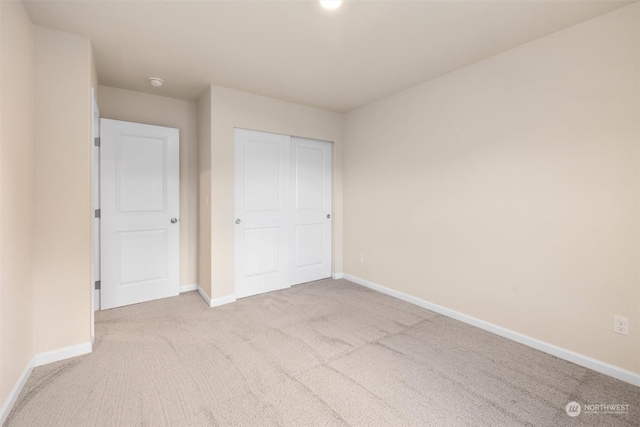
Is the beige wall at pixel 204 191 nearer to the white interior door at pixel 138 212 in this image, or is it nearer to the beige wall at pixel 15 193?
the white interior door at pixel 138 212

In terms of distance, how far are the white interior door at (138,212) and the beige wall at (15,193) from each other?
114cm

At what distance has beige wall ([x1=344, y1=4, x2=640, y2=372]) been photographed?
6.43ft

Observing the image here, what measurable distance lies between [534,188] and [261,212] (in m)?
2.77

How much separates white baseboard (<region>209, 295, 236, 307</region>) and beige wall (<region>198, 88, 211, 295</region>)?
120 mm

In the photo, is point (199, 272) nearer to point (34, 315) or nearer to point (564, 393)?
point (34, 315)

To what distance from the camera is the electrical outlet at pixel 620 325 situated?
1.95 m

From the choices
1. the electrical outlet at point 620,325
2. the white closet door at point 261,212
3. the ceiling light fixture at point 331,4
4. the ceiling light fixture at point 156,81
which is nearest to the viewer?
the ceiling light fixture at point 331,4

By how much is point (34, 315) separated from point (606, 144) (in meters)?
4.14

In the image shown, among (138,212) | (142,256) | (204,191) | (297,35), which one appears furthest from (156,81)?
(142,256)

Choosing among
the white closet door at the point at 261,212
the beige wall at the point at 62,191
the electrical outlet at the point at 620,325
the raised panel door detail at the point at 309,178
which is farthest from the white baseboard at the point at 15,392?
the electrical outlet at the point at 620,325

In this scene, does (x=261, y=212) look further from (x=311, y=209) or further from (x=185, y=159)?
(x=185, y=159)

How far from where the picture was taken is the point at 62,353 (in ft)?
7.13

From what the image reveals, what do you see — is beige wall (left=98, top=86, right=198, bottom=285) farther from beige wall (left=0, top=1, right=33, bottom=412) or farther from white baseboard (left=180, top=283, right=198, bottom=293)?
beige wall (left=0, top=1, right=33, bottom=412)

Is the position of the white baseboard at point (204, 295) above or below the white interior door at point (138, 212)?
below
